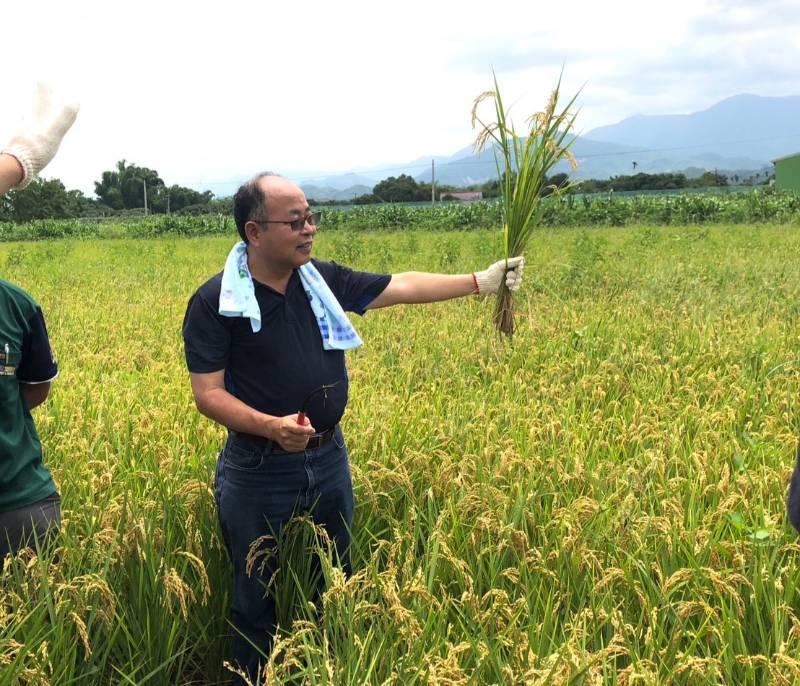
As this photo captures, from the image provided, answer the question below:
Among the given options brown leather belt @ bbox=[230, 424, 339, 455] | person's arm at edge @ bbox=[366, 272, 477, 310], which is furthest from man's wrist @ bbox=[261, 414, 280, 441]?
person's arm at edge @ bbox=[366, 272, 477, 310]

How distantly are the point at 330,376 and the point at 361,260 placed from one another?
12702 millimetres

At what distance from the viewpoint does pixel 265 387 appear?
245cm

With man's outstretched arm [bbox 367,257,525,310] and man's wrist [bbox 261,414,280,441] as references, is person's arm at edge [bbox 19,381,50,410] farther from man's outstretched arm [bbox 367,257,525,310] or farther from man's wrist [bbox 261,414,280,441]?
man's outstretched arm [bbox 367,257,525,310]

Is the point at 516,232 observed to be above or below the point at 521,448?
above

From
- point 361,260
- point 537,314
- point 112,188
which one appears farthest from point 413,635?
point 112,188

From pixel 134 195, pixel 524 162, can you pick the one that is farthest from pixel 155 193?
pixel 524 162

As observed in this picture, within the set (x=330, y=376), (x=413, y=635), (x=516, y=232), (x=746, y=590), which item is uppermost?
(x=516, y=232)

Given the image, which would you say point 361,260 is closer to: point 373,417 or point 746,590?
point 373,417

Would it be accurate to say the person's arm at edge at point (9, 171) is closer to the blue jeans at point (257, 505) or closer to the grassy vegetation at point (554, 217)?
the blue jeans at point (257, 505)

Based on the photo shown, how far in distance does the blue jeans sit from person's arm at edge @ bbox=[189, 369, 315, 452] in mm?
129

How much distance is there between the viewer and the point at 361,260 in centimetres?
1509

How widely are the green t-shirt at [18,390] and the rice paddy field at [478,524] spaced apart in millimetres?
217

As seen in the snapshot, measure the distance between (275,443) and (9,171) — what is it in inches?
45.3

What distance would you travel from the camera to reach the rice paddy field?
75.2 inches
